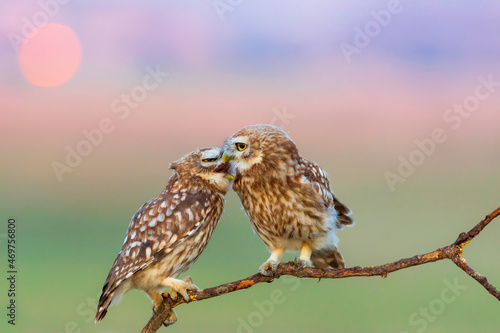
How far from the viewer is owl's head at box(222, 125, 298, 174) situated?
2025 mm

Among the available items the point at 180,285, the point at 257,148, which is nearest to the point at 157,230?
the point at 180,285

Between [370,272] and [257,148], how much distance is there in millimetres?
788

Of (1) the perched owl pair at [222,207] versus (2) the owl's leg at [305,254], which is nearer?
(1) the perched owl pair at [222,207]

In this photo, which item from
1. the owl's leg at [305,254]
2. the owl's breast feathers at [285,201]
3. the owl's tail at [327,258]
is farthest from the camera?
the owl's tail at [327,258]

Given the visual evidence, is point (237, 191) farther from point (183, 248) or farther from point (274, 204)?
point (183, 248)

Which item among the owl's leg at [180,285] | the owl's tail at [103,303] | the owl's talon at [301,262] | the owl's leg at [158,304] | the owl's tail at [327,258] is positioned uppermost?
the owl's tail at [327,258]

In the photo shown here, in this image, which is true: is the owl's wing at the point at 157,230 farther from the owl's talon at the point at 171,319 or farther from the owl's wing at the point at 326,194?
the owl's wing at the point at 326,194

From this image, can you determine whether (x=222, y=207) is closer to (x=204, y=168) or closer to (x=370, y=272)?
(x=204, y=168)

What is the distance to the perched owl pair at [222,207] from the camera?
205 centimetres

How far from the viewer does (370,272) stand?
1485 mm

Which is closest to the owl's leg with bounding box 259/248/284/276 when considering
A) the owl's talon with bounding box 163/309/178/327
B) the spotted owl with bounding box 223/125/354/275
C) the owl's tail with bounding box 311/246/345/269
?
the spotted owl with bounding box 223/125/354/275

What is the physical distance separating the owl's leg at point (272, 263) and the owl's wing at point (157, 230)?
36 cm

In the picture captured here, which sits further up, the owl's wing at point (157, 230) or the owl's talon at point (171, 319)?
the owl's wing at point (157, 230)

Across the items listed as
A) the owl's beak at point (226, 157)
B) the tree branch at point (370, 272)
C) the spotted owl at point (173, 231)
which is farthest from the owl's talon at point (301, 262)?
the owl's beak at point (226, 157)
